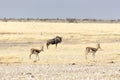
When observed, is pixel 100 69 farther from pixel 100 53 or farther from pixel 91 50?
pixel 100 53

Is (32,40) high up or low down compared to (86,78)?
down

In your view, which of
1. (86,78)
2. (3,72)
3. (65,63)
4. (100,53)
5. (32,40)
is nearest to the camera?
(86,78)

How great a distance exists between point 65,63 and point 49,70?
4.88 metres

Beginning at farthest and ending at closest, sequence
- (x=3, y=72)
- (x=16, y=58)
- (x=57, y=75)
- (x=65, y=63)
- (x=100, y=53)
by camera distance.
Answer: (x=100, y=53)
(x=16, y=58)
(x=65, y=63)
(x=3, y=72)
(x=57, y=75)

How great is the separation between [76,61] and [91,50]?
2.13 m

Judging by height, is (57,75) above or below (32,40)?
above

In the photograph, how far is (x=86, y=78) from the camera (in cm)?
2289

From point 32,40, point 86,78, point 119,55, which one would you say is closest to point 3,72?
point 86,78

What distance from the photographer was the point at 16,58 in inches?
1355

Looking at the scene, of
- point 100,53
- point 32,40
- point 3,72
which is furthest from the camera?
point 32,40

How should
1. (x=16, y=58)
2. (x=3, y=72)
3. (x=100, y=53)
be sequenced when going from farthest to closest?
(x=100, y=53) < (x=16, y=58) < (x=3, y=72)

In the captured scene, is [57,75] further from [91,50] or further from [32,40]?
[32,40]

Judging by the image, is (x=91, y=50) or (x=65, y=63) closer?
(x=65, y=63)

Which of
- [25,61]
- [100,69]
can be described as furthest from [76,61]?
[100,69]
